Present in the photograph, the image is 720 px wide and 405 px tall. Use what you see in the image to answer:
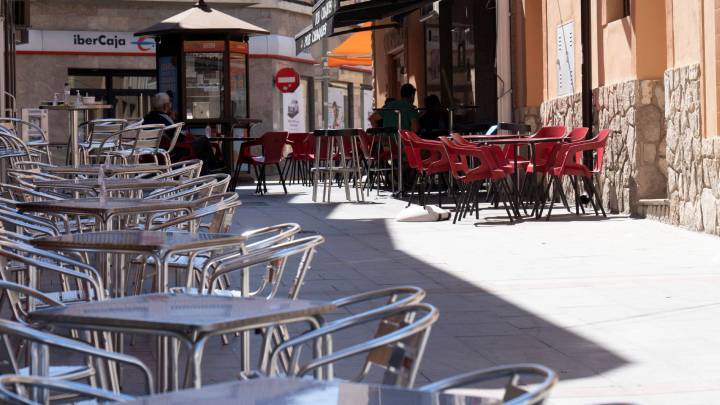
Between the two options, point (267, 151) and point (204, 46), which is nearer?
point (267, 151)

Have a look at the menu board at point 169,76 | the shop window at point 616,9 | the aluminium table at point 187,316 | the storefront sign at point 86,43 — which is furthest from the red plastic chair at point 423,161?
the storefront sign at point 86,43

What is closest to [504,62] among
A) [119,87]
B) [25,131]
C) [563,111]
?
[563,111]

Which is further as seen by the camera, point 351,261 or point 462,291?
point 351,261

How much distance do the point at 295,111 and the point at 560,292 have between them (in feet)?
93.0

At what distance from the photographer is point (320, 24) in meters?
19.1

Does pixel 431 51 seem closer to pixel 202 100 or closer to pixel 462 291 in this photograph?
pixel 202 100

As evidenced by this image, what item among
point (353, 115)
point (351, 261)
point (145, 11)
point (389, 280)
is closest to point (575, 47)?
point (351, 261)

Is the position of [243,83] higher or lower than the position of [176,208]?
higher

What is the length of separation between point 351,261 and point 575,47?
6434mm

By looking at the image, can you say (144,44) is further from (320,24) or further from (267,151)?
(320,24)

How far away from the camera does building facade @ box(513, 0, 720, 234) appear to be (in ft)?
36.6

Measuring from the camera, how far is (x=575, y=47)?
1530 cm

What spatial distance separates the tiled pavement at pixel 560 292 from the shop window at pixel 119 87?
18.9 meters

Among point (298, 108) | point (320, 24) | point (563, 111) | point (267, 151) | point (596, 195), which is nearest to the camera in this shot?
point (596, 195)
